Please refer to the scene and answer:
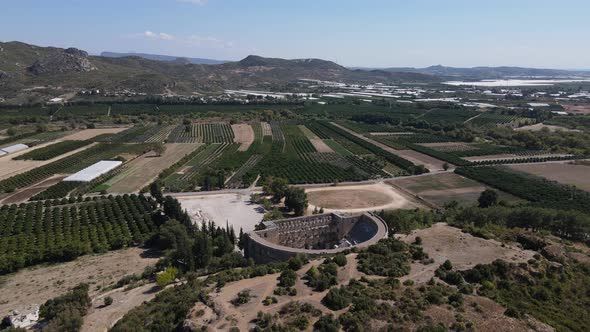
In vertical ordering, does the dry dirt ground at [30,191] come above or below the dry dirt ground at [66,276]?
above

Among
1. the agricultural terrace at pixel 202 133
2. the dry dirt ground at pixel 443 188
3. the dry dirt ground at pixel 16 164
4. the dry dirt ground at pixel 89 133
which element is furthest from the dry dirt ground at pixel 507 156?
the dry dirt ground at pixel 89 133

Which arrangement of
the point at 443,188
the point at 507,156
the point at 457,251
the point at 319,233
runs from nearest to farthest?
the point at 457,251, the point at 319,233, the point at 443,188, the point at 507,156

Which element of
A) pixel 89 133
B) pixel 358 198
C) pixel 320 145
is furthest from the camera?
pixel 89 133

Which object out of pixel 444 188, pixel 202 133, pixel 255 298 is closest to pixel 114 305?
pixel 255 298

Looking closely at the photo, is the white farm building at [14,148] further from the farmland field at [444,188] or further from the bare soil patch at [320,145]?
the farmland field at [444,188]

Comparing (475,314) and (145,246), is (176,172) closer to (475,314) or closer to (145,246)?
(145,246)

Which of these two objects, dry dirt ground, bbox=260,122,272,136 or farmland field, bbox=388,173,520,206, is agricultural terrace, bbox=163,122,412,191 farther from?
dry dirt ground, bbox=260,122,272,136

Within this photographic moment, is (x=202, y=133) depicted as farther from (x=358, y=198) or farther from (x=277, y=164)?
(x=358, y=198)

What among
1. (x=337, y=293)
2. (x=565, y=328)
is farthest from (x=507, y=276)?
(x=337, y=293)
